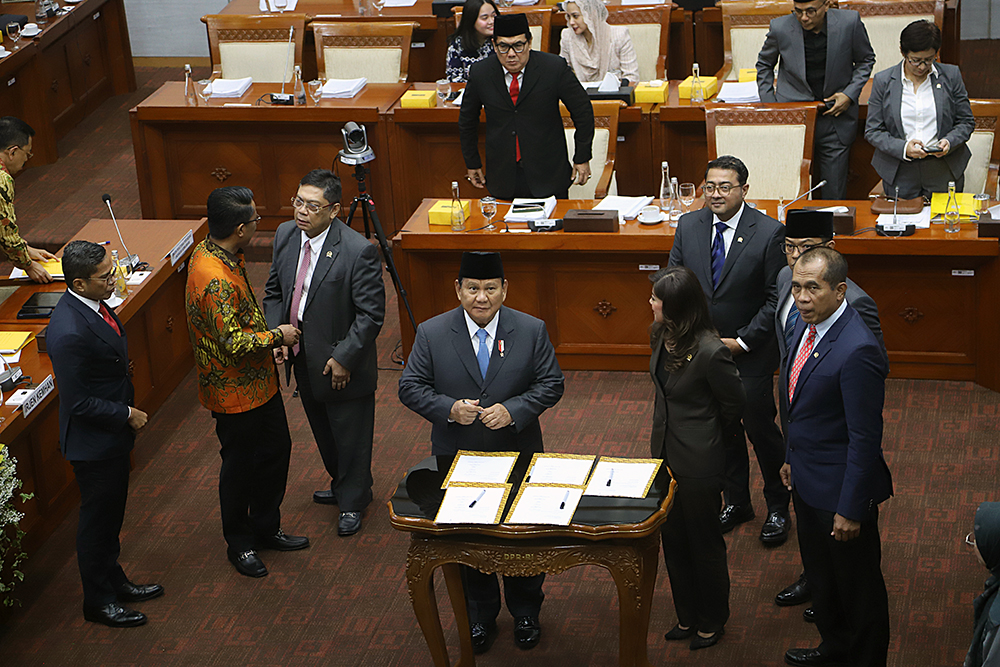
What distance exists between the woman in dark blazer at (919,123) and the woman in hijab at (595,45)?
190 centimetres

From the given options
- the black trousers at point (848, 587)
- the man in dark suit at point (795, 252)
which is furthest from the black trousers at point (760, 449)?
the black trousers at point (848, 587)

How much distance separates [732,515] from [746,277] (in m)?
0.99

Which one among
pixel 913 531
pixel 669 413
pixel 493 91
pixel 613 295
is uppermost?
pixel 493 91

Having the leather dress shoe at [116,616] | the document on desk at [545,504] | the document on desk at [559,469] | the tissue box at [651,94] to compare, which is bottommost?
the leather dress shoe at [116,616]

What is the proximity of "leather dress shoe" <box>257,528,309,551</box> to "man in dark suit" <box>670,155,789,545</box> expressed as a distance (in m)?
1.77

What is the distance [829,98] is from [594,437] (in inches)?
98.3

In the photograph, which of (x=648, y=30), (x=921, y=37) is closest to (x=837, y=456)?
(x=921, y=37)

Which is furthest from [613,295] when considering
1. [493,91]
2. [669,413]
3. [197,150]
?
[197,150]

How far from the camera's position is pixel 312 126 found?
317 inches

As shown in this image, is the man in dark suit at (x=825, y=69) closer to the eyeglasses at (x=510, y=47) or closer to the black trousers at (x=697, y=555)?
the eyeglasses at (x=510, y=47)

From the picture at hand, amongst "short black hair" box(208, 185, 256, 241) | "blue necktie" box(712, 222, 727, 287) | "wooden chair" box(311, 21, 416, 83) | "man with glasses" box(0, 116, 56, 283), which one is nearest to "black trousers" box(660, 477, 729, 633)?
"blue necktie" box(712, 222, 727, 287)

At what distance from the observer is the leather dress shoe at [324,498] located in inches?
220

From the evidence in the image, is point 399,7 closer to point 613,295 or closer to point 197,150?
point 197,150

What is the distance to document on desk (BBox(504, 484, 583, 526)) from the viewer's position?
148 inches
